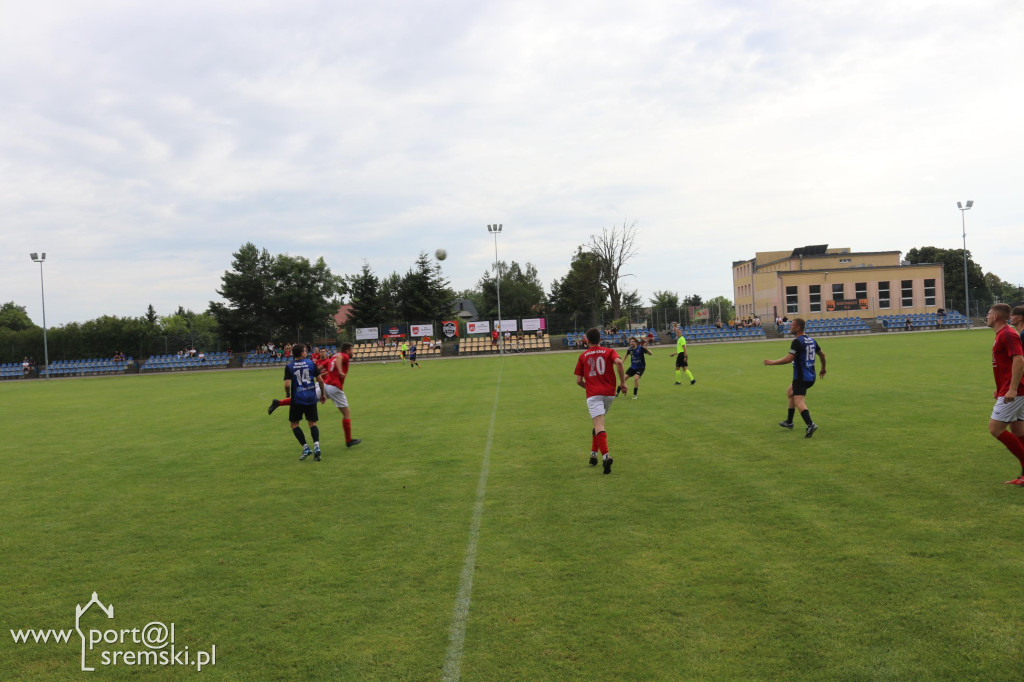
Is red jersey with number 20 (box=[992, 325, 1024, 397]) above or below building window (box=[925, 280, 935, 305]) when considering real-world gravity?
below

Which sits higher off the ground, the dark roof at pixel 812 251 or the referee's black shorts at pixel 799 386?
the dark roof at pixel 812 251

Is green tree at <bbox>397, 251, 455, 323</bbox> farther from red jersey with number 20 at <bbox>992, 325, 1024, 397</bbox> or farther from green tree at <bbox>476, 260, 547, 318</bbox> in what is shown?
red jersey with number 20 at <bbox>992, 325, 1024, 397</bbox>

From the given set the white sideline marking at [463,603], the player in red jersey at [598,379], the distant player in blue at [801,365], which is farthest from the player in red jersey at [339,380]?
the distant player in blue at [801,365]

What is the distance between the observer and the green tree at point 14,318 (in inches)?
3743

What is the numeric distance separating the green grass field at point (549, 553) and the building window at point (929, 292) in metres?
65.8

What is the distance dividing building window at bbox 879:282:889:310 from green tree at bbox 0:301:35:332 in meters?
112

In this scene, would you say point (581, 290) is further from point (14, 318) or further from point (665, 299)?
point (14, 318)

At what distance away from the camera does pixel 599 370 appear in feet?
30.1

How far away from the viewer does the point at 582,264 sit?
93688 millimetres

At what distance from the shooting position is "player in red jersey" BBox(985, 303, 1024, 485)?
7.01 metres

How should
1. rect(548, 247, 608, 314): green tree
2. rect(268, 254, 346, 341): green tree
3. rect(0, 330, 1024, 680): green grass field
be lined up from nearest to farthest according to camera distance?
1. rect(0, 330, 1024, 680): green grass field
2. rect(268, 254, 346, 341): green tree
3. rect(548, 247, 608, 314): green tree

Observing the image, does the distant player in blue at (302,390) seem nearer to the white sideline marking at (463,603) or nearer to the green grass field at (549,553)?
the green grass field at (549,553)

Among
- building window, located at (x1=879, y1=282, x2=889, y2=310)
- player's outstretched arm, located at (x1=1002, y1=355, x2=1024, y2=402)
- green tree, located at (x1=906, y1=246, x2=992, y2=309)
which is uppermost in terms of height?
green tree, located at (x1=906, y1=246, x2=992, y2=309)

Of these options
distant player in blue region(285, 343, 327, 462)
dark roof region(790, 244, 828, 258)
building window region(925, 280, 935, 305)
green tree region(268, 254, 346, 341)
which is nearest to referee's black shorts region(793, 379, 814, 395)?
distant player in blue region(285, 343, 327, 462)
